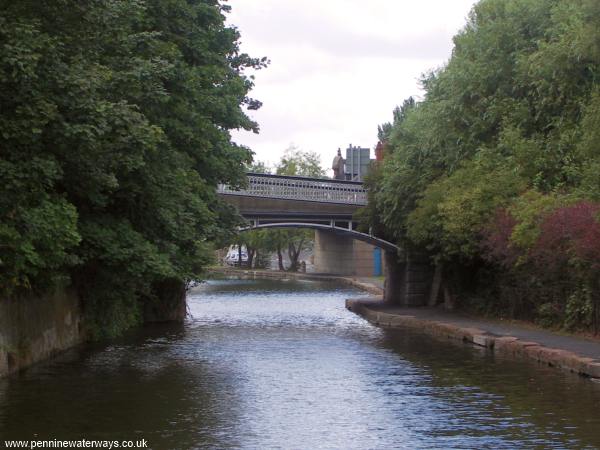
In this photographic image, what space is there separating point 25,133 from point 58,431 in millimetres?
5466

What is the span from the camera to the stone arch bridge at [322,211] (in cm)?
4884

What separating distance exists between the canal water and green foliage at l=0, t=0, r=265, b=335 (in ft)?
7.65

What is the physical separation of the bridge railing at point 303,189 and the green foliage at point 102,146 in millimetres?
19821

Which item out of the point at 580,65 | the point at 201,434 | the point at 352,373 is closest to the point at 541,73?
the point at 580,65

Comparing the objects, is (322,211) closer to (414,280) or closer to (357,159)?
(414,280)

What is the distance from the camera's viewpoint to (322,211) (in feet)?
180

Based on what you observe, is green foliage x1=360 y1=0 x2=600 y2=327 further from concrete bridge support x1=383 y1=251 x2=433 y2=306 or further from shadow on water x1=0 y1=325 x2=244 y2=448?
shadow on water x1=0 y1=325 x2=244 y2=448

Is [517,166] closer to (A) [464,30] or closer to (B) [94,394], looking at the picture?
(A) [464,30]

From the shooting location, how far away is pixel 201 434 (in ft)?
53.9

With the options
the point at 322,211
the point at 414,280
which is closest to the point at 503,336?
the point at 414,280

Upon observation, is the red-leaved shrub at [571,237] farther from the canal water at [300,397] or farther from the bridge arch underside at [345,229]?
the bridge arch underside at [345,229]

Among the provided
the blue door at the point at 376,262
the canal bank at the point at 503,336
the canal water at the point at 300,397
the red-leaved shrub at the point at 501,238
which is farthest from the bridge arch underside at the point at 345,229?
the blue door at the point at 376,262

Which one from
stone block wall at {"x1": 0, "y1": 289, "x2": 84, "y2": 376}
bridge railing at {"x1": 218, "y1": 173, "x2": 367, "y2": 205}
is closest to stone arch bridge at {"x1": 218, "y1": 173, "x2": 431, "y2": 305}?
bridge railing at {"x1": 218, "y1": 173, "x2": 367, "y2": 205}

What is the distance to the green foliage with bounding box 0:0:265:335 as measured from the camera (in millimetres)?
19022
